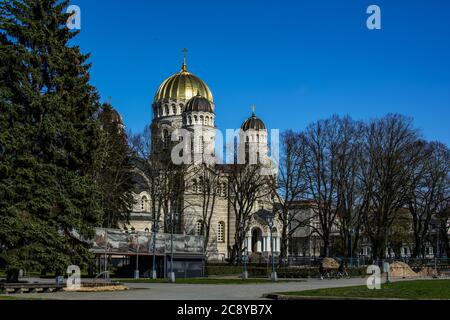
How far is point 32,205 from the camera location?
2578 centimetres

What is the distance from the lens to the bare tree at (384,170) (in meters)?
52.4

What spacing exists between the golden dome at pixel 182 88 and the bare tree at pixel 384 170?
4167 cm

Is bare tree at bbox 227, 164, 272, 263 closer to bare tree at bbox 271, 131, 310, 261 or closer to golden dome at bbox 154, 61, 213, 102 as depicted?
bare tree at bbox 271, 131, 310, 261

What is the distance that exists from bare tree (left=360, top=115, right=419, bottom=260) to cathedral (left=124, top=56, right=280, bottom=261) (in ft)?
60.6

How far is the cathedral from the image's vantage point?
77.2 metres

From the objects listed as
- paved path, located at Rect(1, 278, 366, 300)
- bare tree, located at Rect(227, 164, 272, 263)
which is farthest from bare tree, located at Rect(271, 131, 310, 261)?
paved path, located at Rect(1, 278, 366, 300)

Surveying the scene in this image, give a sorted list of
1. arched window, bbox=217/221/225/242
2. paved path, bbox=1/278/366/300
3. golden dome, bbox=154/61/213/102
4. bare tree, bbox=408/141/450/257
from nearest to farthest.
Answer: paved path, bbox=1/278/366/300 < bare tree, bbox=408/141/450/257 < arched window, bbox=217/221/225/242 < golden dome, bbox=154/61/213/102

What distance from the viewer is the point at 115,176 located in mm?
51531

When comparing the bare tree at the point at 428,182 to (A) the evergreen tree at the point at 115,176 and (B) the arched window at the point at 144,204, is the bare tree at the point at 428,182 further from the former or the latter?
(B) the arched window at the point at 144,204

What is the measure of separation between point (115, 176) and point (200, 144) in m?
31.0

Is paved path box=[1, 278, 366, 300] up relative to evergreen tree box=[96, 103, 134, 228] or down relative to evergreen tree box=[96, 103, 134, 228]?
down

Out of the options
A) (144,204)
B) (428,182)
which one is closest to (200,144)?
(144,204)

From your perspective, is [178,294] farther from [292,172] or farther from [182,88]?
[182,88]

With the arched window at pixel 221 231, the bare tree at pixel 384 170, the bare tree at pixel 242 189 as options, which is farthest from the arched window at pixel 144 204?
the bare tree at pixel 384 170
